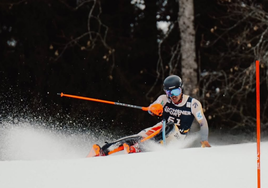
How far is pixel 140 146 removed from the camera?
585 centimetres

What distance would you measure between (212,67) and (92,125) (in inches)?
140

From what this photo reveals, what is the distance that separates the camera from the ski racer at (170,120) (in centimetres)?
587

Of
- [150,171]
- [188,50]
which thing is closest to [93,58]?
[188,50]

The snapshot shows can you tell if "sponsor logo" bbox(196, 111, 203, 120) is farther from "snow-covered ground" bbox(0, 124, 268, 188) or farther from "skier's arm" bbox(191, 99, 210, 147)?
"snow-covered ground" bbox(0, 124, 268, 188)

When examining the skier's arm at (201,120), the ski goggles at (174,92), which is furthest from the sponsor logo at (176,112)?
the ski goggles at (174,92)

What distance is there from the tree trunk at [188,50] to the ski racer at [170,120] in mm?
2408

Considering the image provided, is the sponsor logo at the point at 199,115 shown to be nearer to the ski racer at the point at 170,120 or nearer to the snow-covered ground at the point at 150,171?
the ski racer at the point at 170,120

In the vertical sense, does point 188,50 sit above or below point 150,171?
above

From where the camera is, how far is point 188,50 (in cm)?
868

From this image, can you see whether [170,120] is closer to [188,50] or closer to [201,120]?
[201,120]

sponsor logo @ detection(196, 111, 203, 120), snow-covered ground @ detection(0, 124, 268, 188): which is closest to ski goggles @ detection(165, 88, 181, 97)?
sponsor logo @ detection(196, 111, 203, 120)

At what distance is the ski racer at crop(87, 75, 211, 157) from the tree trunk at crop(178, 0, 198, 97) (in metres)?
2.41

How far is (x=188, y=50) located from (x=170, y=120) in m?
2.78

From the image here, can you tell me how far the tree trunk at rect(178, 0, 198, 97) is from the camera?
28.3 ft
